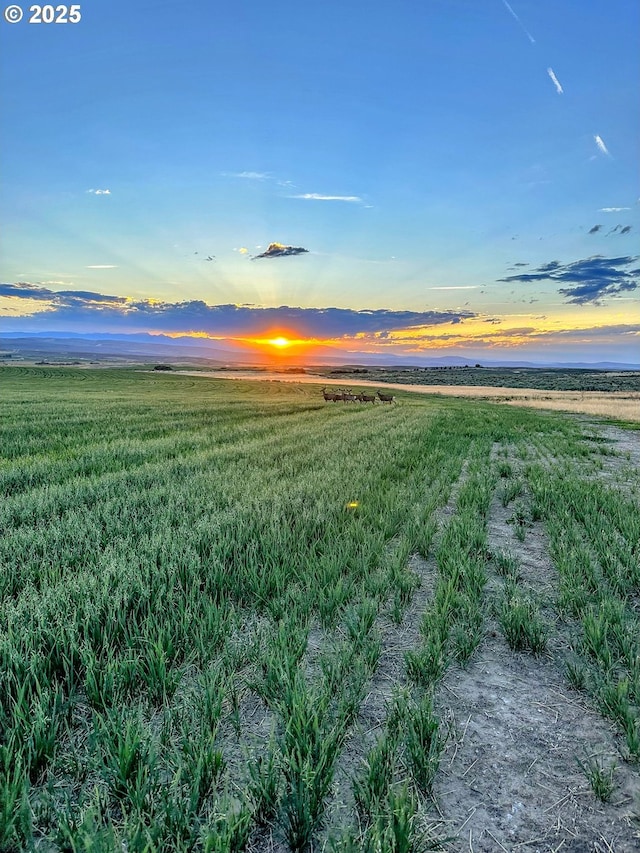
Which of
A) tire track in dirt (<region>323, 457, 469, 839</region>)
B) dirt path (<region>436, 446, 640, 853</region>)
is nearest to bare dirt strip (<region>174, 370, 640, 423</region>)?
tire track in dirt (<region>323, 457, 469, 839</region>)

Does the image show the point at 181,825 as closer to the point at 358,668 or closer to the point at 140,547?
the point at 358,668

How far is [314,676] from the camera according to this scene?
328 centimetres

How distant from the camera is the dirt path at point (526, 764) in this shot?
7.06 feet

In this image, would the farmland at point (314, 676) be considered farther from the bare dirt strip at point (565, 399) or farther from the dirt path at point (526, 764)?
the bare dirt strip at point (565, 399)

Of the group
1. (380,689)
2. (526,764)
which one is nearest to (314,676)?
(380,689)

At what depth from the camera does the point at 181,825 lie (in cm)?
199

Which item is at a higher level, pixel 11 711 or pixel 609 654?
pixel 609 654

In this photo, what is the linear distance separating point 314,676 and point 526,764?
4.87 feet

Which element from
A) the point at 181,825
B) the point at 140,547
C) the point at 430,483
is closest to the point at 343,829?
the point at 181,825

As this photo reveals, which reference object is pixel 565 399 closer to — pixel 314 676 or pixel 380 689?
pixel 380 689

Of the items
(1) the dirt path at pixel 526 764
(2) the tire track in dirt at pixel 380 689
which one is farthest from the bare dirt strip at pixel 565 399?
(1) the dirt path at pixel 526 764

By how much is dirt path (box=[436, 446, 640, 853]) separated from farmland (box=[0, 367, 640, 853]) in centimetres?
1

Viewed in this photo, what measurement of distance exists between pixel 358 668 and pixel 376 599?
4.04ft

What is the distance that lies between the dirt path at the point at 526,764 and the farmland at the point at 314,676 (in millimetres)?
12
